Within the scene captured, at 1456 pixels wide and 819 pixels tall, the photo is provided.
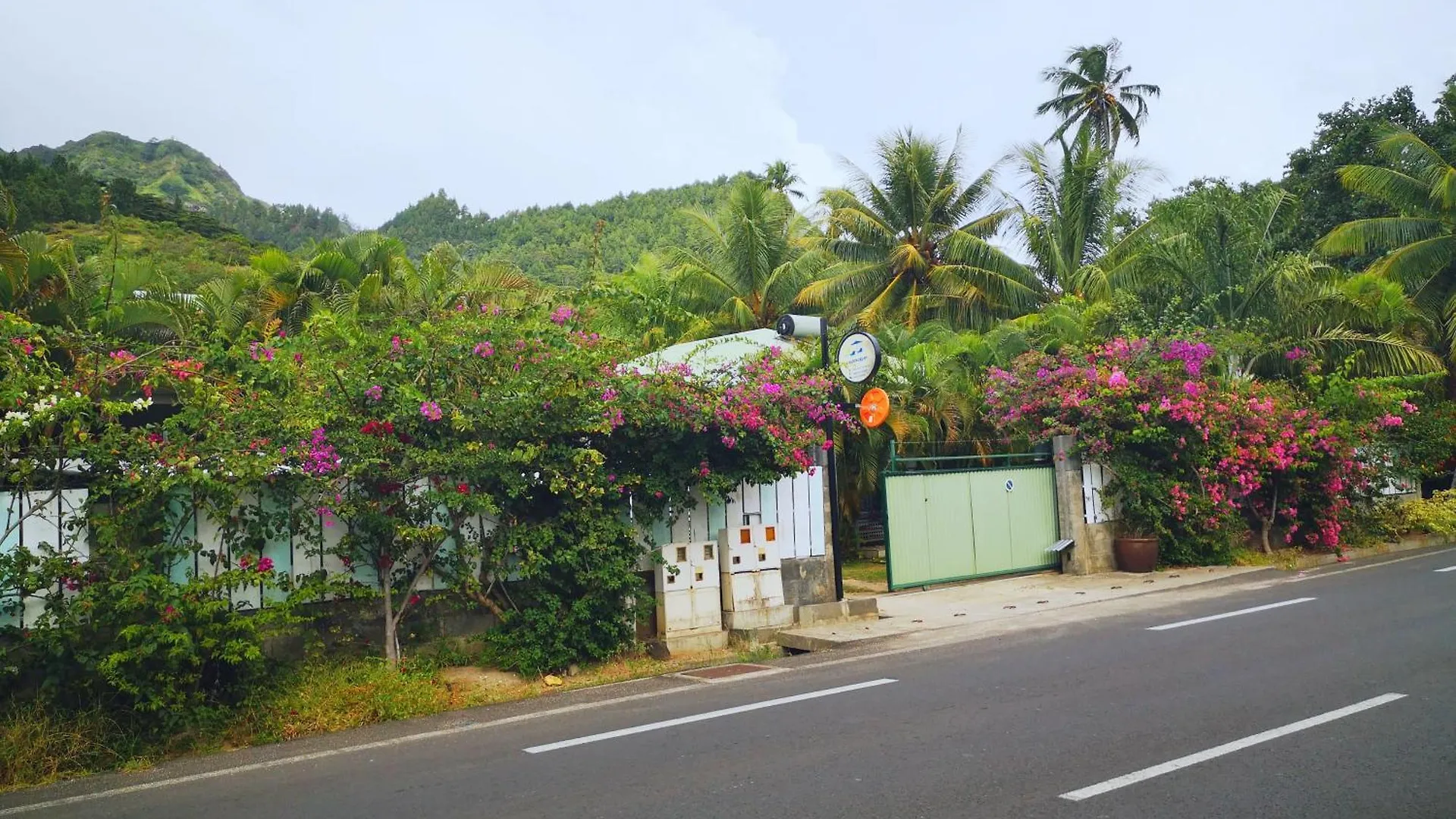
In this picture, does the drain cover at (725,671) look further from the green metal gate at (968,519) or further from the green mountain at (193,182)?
the green mountain at (193,182)

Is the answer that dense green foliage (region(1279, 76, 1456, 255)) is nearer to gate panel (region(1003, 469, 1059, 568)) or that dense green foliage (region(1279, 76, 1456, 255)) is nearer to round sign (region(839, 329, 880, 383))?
gate panel (region(1003, 469, 1059, 568))

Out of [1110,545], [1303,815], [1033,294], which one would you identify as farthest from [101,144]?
[1303,815]

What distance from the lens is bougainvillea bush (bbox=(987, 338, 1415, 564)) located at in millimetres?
16188

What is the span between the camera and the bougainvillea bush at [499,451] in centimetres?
855

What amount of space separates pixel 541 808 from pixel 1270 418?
50.2ft

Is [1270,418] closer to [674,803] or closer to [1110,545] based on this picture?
[1110,545]

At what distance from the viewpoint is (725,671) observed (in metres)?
9.59

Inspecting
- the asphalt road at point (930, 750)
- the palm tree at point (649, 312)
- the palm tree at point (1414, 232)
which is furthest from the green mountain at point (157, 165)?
the asphalt road at point (930, 750)

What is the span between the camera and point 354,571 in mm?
8852

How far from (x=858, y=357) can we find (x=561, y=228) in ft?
212

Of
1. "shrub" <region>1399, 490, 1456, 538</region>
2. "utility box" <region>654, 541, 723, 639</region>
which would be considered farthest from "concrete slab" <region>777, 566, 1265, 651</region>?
"shrub" <region>1399, 490, 1456, 538</region>

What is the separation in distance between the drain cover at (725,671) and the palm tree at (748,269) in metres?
17.2

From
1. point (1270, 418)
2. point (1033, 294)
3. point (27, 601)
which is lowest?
point (27, 601)

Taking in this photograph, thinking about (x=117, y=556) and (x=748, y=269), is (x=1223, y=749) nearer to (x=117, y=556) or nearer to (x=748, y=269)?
(x=117, y=556)
